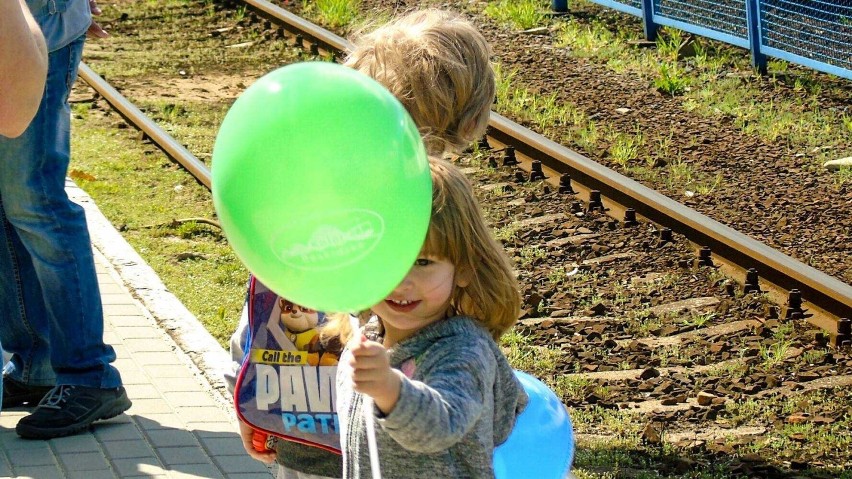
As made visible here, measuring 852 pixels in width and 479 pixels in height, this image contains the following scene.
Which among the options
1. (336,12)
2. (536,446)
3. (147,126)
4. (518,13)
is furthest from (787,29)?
(536,446)

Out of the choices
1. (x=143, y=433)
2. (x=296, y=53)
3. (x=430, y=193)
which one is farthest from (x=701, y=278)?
(x=296, y=53)

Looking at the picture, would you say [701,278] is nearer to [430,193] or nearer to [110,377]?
[110,377]

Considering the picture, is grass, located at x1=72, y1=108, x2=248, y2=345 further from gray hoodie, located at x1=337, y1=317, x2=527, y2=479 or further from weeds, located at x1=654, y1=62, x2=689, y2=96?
weeds, located at x1=654, y1=62, x2=689, y2=96

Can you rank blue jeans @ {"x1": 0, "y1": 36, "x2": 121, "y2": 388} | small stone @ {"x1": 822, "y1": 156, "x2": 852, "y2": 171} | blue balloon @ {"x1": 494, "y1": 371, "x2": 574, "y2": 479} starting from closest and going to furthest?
blue balloon @ {"x1": 494, "y1": 371, "x2": 574, "y2": 479}, blue jeans @ {"x1": 0, "y1": 36, "x2": 121, "y2": 388}, small stone @ {"x1": 822, "y1": 156, "x2": 852, "y2": 171}

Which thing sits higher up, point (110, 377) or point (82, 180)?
point (110, 377)

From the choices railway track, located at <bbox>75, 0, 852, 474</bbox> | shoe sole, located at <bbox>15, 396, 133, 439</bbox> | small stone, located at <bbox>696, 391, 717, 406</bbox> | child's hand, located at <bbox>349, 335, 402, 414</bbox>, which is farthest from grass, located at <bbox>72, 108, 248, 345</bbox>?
child's hand, located at <bbox>349, 335, 402, 414</bbox>

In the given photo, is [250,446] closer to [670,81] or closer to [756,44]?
[670,81]

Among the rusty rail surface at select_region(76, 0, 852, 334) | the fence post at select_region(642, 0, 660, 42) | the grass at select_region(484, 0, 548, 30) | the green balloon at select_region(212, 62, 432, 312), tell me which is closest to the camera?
the green balloon at select_region(212, 62, 432, 312)

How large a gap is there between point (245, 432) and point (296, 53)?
26.0 feet

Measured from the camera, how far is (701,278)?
6.18 metres

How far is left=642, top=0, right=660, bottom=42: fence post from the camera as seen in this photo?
35.0 feet

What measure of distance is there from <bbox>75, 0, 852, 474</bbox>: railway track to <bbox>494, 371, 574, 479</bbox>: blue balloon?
6.17 ft

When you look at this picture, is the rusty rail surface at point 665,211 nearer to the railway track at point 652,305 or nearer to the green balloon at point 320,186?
the railway track at point 652,305

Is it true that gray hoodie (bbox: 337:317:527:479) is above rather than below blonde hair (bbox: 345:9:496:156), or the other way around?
below
